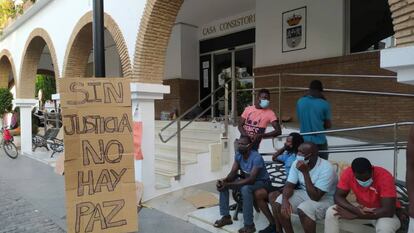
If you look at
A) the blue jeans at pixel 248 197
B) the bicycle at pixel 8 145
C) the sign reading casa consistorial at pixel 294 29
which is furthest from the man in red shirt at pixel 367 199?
the bicycle at pixel 8 145

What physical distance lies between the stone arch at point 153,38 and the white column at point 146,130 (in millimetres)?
192

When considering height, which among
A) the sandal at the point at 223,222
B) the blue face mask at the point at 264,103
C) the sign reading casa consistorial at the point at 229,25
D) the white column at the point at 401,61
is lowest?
the sandal at the point at 223,222

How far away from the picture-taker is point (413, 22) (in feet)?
10.3

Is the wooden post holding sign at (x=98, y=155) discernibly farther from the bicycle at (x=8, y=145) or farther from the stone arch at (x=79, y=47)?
the bicycle at (x=8, y=145)

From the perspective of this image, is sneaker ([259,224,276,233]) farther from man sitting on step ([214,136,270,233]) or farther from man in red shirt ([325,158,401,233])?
man in red shirt ([325,158,401,233])

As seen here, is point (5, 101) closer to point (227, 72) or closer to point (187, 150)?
point (227, 72)

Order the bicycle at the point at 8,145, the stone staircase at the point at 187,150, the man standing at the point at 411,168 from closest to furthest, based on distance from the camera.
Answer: the man standing at the point at 411,168
the stone staircase at the point at 187,150
the bicycle at the point at 8,145

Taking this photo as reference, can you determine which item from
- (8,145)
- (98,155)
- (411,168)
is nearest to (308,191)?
(411,168)

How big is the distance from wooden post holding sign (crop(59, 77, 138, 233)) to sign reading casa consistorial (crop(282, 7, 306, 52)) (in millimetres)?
6164

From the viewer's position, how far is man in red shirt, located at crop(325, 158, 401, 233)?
11.6 ft

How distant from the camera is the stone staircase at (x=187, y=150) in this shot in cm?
726

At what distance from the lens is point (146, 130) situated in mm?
6879

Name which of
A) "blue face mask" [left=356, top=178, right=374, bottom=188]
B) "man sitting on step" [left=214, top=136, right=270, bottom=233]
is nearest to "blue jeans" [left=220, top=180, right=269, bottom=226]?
"man sitting on step" [left=214, top=136, right=270, bottom=233]

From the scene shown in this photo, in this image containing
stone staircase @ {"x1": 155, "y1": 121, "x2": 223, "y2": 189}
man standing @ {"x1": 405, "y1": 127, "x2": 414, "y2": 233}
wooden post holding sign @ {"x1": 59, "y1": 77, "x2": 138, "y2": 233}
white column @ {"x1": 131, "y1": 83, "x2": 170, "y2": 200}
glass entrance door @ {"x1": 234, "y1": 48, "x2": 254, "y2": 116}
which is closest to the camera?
man standing @ {"x1": 405, "y1": 127, "x2": 414, "y2": 233}
